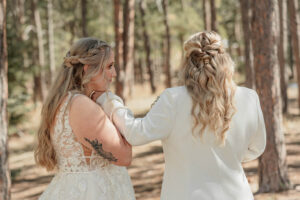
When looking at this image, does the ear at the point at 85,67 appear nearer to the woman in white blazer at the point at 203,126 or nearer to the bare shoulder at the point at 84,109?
the bare shoulder at the point at 84,109

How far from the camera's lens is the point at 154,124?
8.38 ft

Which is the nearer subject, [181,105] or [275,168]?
[181,105]

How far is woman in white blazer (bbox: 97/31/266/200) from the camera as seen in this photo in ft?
8.32

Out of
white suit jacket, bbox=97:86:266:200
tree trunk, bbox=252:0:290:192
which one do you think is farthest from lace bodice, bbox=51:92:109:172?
tree trunk, bbox=252:0:290:192

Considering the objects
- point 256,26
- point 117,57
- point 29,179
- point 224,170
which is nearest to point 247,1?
point 117,57

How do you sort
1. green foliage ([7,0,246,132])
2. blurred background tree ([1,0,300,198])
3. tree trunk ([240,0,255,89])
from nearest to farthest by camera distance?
blurred background tree ([1,0,300,198]), tree trunk ([240,0,255,89]), green foliage ([7,0,246,132])

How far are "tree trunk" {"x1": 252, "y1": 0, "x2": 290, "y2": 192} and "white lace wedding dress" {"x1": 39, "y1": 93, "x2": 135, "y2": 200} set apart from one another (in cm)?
381

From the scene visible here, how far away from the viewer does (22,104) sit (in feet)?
47.3

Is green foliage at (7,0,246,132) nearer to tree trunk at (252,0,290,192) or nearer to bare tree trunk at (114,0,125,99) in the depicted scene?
bare tree trunk at (114,0,125,99)

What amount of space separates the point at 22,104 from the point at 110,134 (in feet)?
40.9

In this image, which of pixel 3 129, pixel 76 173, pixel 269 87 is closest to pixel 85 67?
pixel 76 173

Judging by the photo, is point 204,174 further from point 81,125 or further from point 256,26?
point 256,26

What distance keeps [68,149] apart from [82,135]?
0.60ft

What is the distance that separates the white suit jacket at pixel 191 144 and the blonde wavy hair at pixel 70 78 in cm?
32
